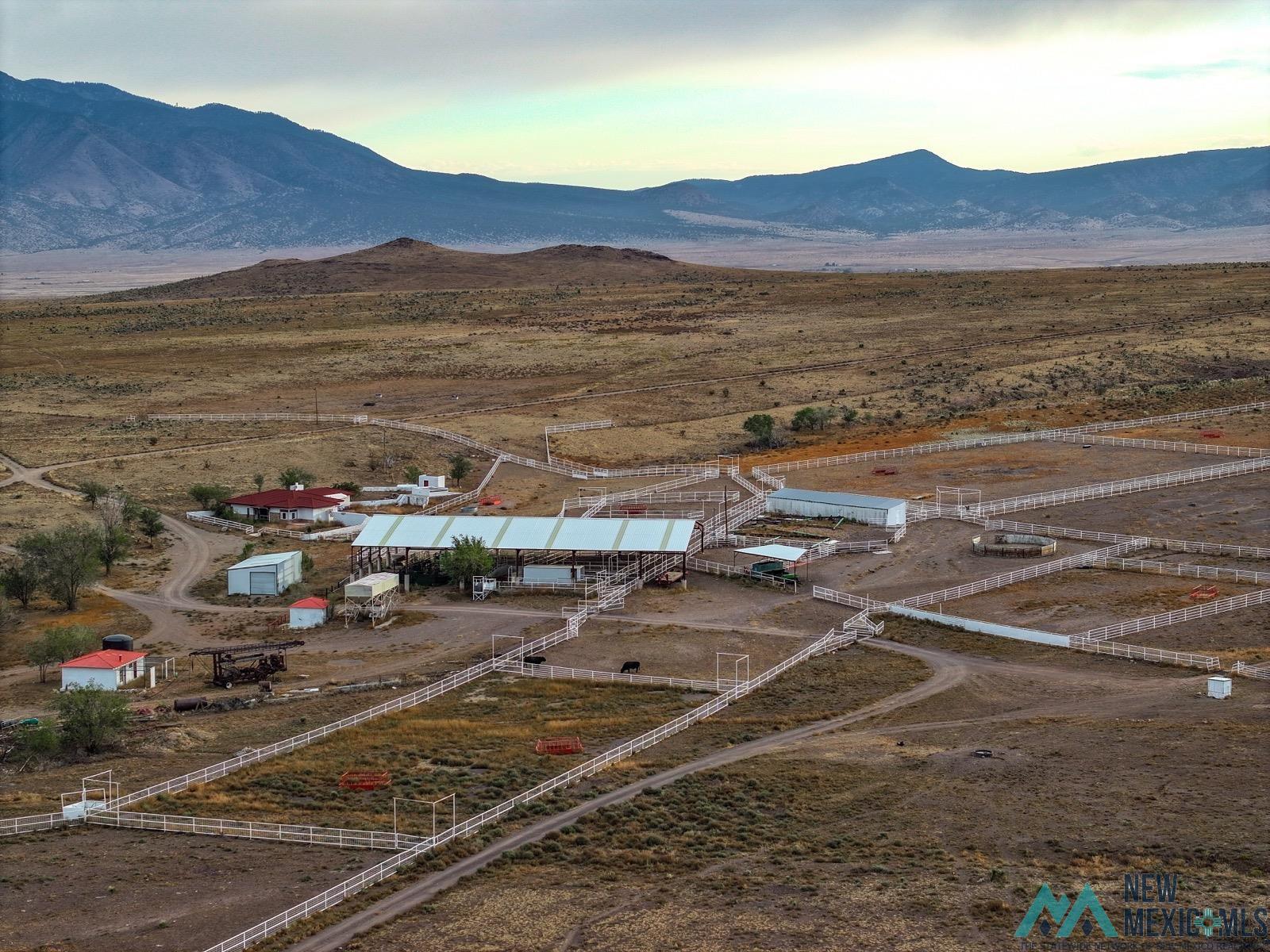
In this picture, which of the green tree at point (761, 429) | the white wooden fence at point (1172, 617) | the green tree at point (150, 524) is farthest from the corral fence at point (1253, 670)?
the green tree at point (150, 524)

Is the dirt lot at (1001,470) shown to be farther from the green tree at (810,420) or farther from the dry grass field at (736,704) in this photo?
the green tree at (810,420)

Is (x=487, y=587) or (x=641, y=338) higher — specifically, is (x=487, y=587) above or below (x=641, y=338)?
below

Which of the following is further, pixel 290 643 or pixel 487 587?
pixel 487 587

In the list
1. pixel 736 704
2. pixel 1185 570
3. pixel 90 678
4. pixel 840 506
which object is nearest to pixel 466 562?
pixel 90 678

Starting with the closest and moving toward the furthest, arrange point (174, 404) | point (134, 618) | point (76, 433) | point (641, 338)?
point (134, 618) < point (76, 433) < point (174, 404) < point (641, 338)

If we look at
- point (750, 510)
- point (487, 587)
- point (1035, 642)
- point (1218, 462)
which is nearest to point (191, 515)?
point (487, 587)

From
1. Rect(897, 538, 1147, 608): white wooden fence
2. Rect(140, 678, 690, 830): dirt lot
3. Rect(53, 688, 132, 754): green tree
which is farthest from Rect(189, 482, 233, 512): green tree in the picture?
Rect(897, 538, 1147, 608): white wooden fence

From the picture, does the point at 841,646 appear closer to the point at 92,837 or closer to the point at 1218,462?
the point at 92,837

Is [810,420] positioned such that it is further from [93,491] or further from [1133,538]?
[93,491]
